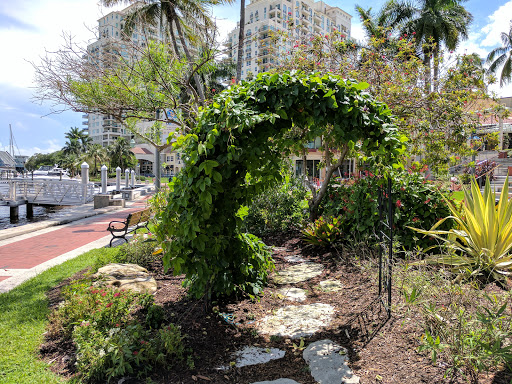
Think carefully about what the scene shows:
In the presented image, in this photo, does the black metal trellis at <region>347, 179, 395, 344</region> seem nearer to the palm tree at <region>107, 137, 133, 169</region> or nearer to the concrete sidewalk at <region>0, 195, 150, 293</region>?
the concrete sidewalk at <region>0, 195, 150, 293</region>

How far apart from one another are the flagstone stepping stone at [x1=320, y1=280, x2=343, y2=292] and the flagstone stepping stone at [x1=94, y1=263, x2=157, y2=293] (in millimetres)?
2289

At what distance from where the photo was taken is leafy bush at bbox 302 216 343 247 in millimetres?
6047

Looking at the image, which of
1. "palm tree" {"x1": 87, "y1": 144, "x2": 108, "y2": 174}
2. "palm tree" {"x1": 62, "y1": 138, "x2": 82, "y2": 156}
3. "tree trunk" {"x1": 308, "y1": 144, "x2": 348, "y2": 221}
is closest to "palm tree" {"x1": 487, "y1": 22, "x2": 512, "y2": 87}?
"tree trunk" {"x1": 308, "y1": 144, "x2": 348, "y2": 221}

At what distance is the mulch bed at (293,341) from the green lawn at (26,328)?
0.44ft

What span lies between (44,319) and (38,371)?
1.16 meters

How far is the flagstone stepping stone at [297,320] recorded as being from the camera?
3.45m

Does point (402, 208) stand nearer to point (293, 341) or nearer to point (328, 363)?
point (293, 341)

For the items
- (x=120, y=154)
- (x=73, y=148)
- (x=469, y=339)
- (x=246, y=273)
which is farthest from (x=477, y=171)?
Result: (x=73, y=148)

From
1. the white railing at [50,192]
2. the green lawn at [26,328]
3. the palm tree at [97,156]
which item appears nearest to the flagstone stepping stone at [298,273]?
the green lawn at [26,328]

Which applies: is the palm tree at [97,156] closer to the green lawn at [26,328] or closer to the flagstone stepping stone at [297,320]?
the green lawn at [26,328]

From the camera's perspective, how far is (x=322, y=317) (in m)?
3.76

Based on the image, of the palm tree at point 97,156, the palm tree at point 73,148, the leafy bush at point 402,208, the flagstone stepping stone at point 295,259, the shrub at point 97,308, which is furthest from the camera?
the palm tree at point 73,148

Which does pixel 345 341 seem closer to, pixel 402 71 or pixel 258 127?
pixel 258 127

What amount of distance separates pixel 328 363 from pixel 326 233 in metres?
3.38
